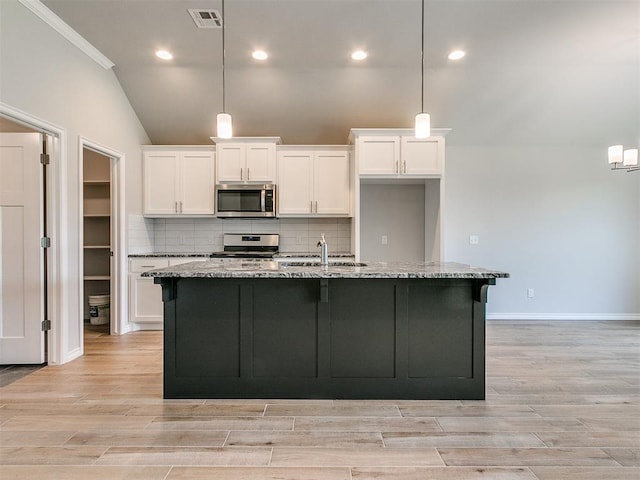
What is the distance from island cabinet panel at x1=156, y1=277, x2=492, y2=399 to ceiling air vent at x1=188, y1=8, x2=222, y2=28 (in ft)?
7.61

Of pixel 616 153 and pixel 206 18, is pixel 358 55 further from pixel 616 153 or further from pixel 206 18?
pixel 616 153

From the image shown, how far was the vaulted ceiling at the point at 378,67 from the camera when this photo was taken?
3.12 meters

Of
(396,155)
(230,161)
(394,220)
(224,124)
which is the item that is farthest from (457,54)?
(230,161)

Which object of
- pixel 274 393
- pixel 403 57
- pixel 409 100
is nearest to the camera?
pixel 274 393

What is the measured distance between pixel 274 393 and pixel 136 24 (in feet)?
11.1

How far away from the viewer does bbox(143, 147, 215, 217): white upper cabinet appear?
459 centimetres

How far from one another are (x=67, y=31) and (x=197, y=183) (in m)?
1.93

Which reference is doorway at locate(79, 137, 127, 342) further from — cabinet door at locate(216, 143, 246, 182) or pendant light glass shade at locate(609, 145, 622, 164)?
pendant light glass shade at locate(609, 145, 622, 164)

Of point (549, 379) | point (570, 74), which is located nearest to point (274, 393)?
point (549, 379)

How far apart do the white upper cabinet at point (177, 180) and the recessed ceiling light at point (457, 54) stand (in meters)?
2.99

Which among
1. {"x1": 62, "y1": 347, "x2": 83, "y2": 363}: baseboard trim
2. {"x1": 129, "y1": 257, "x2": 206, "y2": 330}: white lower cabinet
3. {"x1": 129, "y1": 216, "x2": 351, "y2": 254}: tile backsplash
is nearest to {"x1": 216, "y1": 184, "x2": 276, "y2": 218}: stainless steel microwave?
{"x1": 129, "y1": 216, "x2": 351, "y2": 254}: tile backsplash

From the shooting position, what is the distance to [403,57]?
12.1ft

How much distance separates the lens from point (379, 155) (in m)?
4.21

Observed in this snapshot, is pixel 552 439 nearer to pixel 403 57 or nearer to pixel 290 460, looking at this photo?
pixel 290 460
